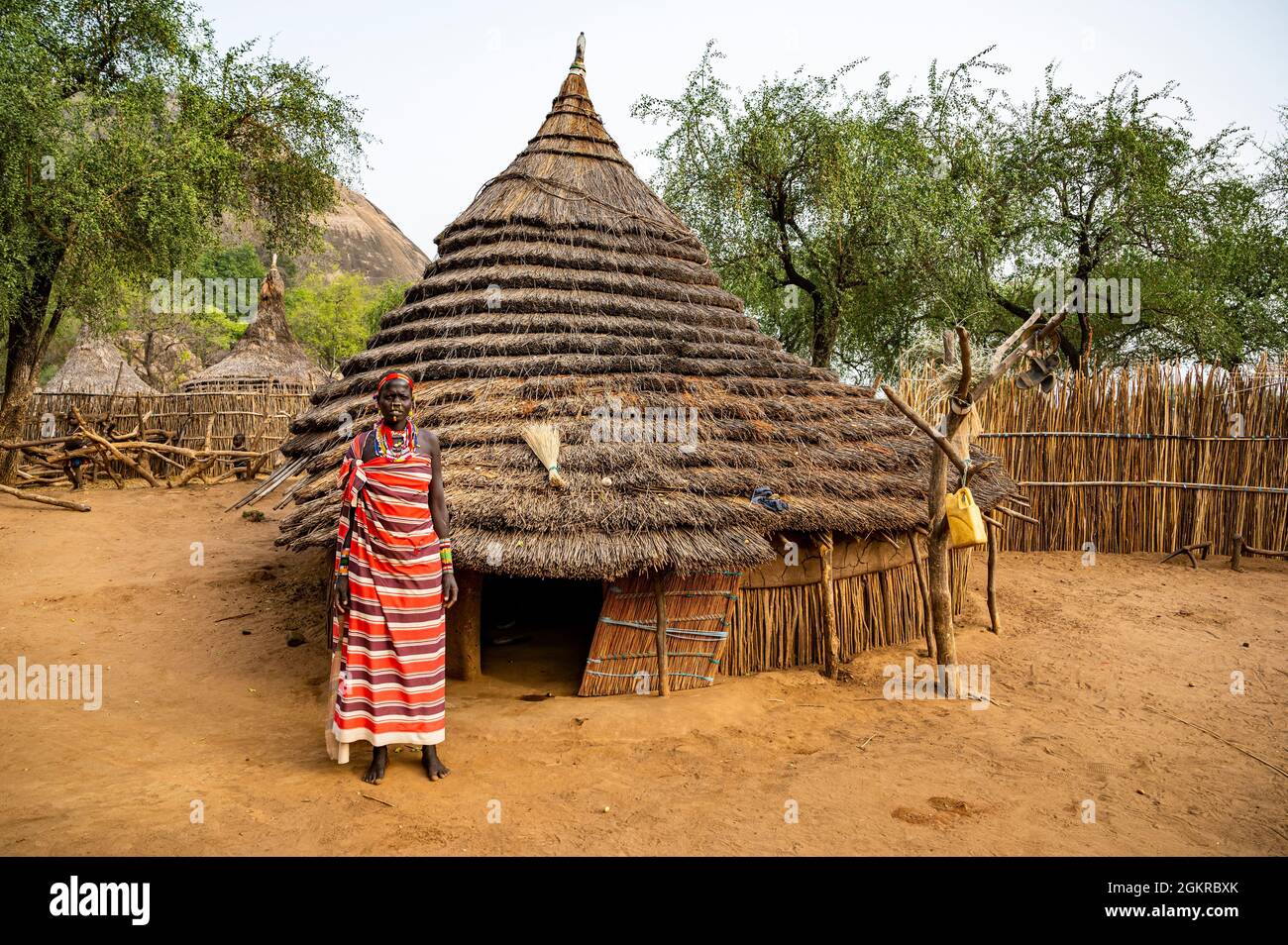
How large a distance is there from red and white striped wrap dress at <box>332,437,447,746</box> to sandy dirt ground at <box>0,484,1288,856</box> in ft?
1.08

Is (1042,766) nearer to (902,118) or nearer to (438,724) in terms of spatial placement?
(438,724)

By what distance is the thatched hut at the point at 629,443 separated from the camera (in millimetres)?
5207

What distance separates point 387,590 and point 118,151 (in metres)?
10.5

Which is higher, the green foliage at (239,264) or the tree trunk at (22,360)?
the green foliage at (239,264)

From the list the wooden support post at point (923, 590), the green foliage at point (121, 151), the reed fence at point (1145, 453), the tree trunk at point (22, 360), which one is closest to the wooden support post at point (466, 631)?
the wooden support post at point (923, 590)

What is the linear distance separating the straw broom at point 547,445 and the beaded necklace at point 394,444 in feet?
4.86

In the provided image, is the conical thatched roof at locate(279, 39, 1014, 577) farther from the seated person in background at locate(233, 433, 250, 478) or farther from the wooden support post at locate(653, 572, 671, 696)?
the seated person in background at locate(233, 433, 250, 478)

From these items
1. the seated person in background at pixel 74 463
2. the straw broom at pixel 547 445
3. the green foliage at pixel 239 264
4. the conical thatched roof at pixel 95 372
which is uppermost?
the green foliage at pixel 239 264

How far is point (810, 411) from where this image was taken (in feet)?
22.0

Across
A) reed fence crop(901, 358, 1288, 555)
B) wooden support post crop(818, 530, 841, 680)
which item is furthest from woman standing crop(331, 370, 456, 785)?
reed fence crop(901, 358, 1288, 555)

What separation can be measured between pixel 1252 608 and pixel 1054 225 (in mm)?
8366

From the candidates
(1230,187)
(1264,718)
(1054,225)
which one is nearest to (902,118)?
(1054,225)

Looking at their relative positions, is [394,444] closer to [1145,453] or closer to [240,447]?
[1145,453]

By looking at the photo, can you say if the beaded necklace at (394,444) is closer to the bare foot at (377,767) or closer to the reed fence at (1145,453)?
the bare foot at (377,767)
